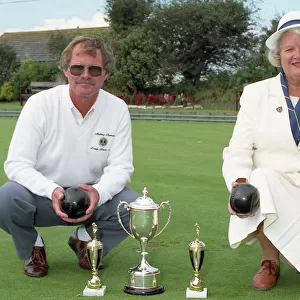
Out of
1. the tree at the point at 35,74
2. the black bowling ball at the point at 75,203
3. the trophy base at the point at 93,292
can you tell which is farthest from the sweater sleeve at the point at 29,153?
the tree at the point at 35,74

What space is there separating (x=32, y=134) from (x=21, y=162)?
14 cm

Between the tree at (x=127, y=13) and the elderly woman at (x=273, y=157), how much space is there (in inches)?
1048

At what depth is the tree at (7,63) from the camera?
33.4 m

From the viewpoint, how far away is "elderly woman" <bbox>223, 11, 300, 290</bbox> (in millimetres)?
2656

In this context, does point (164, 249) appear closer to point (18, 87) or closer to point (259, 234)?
point (259, 234)

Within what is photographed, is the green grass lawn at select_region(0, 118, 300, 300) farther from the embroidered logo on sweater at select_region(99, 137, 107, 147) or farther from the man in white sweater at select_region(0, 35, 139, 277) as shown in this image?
the embroidered logo on sweater at select_region(99, 137, 107, 147)

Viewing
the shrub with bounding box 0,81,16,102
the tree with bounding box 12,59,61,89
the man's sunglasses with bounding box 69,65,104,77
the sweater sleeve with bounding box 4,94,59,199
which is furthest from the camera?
the tree with bounding box 12,59,61,89

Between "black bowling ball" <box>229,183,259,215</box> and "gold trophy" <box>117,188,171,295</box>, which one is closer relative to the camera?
"black bowling ball" <box>229,183,259,215</box>

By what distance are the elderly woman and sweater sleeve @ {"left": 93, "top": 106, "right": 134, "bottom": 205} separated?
514 mm

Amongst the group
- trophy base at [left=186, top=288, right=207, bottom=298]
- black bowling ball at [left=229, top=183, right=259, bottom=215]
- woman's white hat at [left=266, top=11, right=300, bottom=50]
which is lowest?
trophy base at [left=186, top=288, right=207, bottom=298]

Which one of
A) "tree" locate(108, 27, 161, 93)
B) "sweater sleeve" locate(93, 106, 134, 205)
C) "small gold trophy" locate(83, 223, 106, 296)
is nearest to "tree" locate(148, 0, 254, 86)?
"tree" locate(108, 27, 161, 93)

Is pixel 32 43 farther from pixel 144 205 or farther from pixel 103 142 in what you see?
pixel 144 205

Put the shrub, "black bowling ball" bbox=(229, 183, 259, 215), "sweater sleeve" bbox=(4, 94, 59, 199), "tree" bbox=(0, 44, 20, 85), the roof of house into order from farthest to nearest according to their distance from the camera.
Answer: the roof of house < "tree" bbox=(0, 44, 20, 85) < the shrub < "sweater sleeve" bbox=(4, 94, 59, 199) < "black bowling ball" bbox=(229, 183, 259, 215)

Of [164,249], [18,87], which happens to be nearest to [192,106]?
[18,87]
